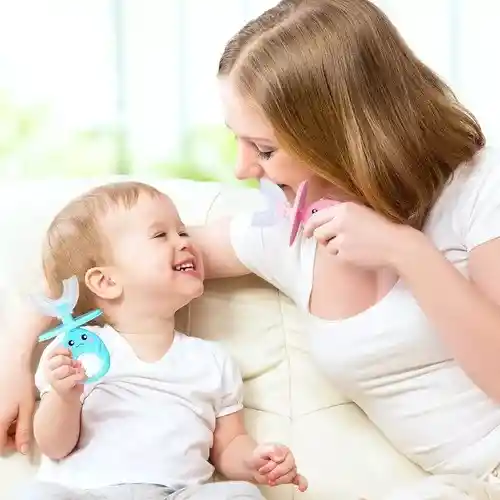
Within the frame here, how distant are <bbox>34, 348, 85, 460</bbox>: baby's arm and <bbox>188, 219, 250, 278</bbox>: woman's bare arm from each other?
306 millimetres

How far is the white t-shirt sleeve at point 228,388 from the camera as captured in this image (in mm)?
1338

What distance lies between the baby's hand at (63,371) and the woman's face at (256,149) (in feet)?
1.10

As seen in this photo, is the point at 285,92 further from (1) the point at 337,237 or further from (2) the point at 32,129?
(2) the point at 32,129

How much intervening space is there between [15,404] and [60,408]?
0.41ft

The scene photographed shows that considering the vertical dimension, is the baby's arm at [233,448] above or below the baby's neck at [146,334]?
below

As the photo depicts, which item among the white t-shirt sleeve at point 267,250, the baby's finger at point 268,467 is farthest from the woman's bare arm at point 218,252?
the baby's finger at point 268,467

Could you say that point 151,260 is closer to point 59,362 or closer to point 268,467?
point 59,362

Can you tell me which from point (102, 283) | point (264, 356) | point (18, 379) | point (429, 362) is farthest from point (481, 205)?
point (18, 379)

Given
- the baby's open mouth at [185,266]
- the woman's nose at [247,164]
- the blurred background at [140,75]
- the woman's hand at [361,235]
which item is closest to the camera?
the woman's hand at [361,235]

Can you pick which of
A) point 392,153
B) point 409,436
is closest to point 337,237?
point 392,153

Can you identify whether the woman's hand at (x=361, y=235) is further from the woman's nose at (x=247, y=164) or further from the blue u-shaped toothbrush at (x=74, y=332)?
the blue u-shaped toothbrush at (x=74, y=332)

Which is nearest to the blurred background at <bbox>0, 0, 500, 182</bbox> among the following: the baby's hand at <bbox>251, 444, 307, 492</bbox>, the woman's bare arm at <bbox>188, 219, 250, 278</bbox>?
the woman's bare arm at <bbox>188, 219, 250, 278</bbox>

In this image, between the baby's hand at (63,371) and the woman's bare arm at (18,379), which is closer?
the baby's hand at (63,371)

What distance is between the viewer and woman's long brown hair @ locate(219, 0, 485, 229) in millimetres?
1155
